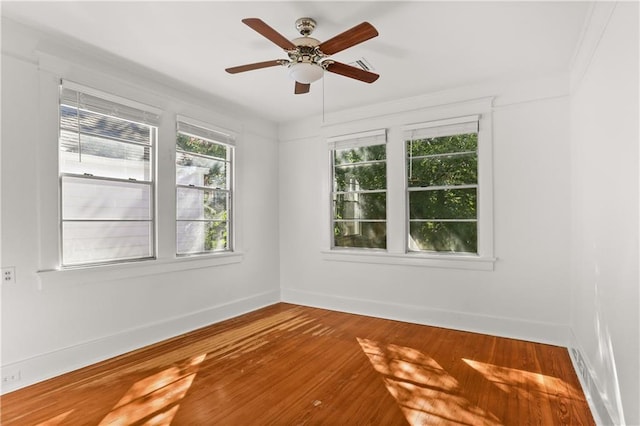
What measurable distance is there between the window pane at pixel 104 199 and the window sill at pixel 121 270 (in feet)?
1.56

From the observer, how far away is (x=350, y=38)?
2.28 m

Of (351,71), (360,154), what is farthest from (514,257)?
(351,71)

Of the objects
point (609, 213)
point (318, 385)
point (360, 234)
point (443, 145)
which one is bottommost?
point (318, 385)

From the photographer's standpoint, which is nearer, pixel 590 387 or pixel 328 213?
pixel 590 387

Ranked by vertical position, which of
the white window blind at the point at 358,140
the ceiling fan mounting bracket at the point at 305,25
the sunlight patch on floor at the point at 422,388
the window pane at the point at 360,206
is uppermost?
the ceiling fan mounting bracket at the point at 305,25

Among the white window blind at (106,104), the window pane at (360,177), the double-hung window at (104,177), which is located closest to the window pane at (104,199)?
the double-hung window at (104,177)

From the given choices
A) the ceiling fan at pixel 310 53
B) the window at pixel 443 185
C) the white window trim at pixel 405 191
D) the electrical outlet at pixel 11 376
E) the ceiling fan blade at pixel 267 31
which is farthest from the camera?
the window at pixel 443 185

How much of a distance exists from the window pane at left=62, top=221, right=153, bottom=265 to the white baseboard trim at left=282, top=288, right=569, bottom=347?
2.40 m

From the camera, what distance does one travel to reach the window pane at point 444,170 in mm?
4031

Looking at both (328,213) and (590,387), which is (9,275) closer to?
(328,213)

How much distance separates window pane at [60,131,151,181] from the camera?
3.03m

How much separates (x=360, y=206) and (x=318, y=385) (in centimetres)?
264

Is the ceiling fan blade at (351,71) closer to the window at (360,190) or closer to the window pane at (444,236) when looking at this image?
the window at (360,190)

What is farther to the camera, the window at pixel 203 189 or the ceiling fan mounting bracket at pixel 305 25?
the window at pixel 203 189
